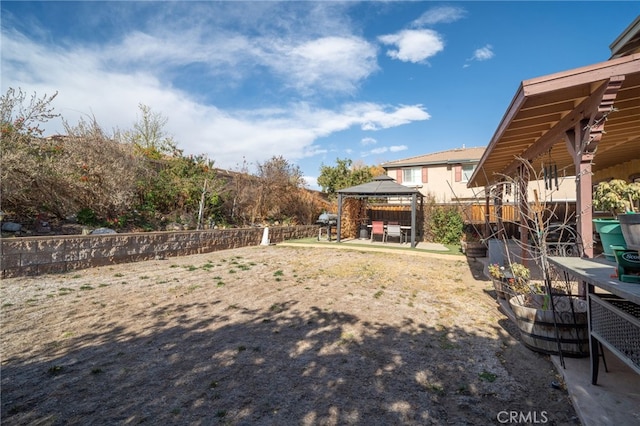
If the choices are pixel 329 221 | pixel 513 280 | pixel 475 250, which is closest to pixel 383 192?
pixel 329 221

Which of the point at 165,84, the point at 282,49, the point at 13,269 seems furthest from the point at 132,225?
the point at 282,49

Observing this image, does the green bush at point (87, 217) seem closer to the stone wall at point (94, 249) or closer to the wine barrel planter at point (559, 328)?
the stone wall at point (94, 249)

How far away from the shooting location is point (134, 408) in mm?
2029

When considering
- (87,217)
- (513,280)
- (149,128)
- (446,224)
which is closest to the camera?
(513,280)

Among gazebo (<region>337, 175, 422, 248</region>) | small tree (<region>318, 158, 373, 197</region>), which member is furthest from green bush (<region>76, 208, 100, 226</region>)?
small tree (<region>318, 158, 373, 197</region>)

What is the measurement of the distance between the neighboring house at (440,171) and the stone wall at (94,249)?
15166 millimetres

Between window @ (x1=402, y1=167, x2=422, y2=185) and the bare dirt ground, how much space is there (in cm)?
1696

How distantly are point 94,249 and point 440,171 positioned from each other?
20167mm

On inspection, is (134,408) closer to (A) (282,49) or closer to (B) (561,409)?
(B) (561,409)

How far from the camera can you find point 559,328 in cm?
276

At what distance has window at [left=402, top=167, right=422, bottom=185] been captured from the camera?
2150cm

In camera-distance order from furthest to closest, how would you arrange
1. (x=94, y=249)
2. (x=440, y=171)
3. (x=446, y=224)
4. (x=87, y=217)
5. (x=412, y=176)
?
(x=412, y=176) → (x=440, y=171) → (x=446, y=224) → (x=87, y=217) → (x=94, y=249)

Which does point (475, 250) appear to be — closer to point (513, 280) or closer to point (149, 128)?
point (513, 280)

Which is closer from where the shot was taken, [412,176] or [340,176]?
[340,176]
